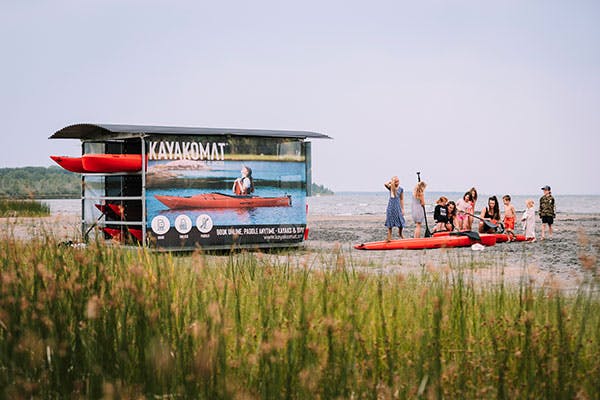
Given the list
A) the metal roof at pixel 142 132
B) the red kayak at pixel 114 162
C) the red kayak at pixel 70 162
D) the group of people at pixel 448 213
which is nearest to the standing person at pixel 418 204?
the group of people at pixel 448 213

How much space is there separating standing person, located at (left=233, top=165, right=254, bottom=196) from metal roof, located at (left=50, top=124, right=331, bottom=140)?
0.74m

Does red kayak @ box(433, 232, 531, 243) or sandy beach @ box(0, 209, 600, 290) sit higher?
red kayak @ box(433, 232, 531, 243)

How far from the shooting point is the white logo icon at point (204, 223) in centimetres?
1523

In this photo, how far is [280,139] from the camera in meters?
16.5

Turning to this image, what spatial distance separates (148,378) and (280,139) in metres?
12.5

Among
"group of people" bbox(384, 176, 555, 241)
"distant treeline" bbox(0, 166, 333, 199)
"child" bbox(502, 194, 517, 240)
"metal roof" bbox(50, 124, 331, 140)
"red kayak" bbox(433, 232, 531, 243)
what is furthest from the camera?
"distant treeline" bbox(0, 166, 333, 199)

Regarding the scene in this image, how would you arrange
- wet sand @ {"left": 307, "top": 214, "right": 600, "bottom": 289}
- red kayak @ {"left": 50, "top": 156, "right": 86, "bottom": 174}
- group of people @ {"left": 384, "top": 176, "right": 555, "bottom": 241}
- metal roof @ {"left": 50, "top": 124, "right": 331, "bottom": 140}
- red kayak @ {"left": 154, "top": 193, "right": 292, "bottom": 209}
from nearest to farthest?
wet sand @ {"left": 307, "top": 214, "right": 600, "bottom": 289}
metal roof @ {"left": 50, "top": 124, "right": 331, "bottom": 140}
red kayak @ {"left": 154, "top": 193, "right": 292, "bottom": 209}
red kayak @ {"left": 50, "top": 156, "right": 86, "bottom": 174}
group of people @ {"left": 384, "top": 176, "right": 555, "bottom": 241}

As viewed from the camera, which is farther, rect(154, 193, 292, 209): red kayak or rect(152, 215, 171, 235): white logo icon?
rect(154, 193, 292, 209): red kayak

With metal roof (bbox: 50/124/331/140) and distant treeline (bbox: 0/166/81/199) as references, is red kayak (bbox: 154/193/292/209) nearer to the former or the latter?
metal roof (bbox: 50/124/331/140)

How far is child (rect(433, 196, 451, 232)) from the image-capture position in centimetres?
1852

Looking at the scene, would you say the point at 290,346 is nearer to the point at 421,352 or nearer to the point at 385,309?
the point at 421,352

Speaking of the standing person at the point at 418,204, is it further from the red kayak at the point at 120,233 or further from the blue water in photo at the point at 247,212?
the red kayak at the point at 120,233

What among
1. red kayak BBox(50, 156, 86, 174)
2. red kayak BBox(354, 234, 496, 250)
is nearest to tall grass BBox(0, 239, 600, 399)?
red kayak BBox(50, 156, 86, 174)

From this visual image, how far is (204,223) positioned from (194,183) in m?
0.78
